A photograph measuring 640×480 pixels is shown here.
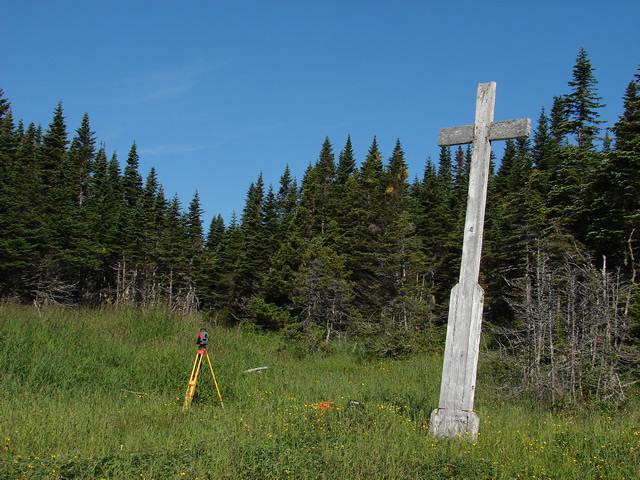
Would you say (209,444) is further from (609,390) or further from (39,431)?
(609,390)

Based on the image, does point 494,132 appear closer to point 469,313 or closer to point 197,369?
point 469,313

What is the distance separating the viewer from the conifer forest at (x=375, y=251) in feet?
36.8

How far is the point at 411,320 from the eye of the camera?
19.5 metres

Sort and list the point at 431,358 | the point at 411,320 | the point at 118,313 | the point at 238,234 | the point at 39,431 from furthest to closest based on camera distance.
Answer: the point at 238,234
the point at 411,320
the point at 431,358
the point at 118,313
the point at 39,431

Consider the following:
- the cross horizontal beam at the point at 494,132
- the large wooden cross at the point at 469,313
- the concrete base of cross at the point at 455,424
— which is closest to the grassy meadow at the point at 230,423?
the concrete base of cross at the point at 455,424

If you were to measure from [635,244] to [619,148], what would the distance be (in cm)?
350

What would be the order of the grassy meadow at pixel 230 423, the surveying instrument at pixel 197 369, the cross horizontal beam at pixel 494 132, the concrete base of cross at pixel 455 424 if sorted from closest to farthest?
the grassy meadow at pixel 230 423 < the concrete base of cross at pixel 455 424 < the cross horizontal beam at pixel 494 132 < the surveying instrument at pixel 197 369

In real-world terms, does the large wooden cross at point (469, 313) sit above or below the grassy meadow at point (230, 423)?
above

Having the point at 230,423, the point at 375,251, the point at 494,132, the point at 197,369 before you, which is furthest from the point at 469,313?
the point at 375,251

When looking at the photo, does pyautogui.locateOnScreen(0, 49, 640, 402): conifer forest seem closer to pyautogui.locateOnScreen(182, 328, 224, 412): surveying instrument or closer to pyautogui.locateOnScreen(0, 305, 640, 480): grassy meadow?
pyautogui.locateOnScreen(0, 305, 640, 480): grassy meadow

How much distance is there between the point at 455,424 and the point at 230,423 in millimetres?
2958

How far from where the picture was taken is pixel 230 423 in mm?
6652

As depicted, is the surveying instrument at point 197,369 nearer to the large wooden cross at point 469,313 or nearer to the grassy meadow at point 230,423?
the grassy meadow at point 230,423

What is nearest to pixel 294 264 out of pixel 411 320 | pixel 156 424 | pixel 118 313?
pixel 411 320
